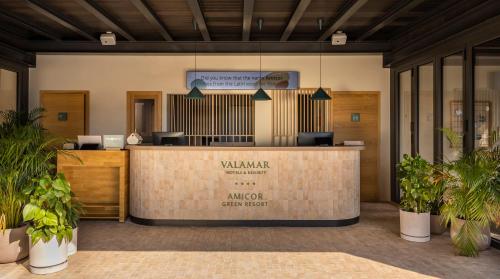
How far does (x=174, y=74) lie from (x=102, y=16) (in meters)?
2.53

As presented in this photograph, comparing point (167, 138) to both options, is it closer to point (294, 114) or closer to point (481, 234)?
point (294, 114)

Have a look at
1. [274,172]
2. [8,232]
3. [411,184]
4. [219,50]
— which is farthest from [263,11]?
[8,232]

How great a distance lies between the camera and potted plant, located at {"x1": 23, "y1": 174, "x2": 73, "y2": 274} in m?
3.89

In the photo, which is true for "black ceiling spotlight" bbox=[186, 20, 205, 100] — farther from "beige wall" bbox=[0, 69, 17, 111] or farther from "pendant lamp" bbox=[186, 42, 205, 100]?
"beige wall" bbox=[0, 69, 17, 111]

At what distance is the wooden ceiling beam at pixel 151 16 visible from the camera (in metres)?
5.61

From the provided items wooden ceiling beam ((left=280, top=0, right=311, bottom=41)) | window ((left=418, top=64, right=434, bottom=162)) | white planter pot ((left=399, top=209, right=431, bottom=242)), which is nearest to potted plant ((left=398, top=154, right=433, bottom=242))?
white planter pot ((left=399, top=209, right=431, bottom=242))

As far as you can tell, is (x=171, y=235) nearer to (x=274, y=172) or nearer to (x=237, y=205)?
(x=237, y=205)

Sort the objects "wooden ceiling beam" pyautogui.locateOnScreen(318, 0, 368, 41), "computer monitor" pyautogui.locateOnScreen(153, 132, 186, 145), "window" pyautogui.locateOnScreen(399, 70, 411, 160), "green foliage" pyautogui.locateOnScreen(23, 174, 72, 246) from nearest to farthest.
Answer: "green foliage" pyautogui.locateOnScreen(23, 174, 72, 246), "wooden ceiling beam" pyautogui.locateOnScreen(318, 0, 368, 41), "computer monitor" pyautogui.locateOnScreen(153, 132, 186, 145), "window" pyautogui.locateOnScreen(399, 70, 411, 160)

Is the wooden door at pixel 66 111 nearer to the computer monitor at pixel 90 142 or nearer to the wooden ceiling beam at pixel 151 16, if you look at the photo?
the computer monitor at pixel 90 142

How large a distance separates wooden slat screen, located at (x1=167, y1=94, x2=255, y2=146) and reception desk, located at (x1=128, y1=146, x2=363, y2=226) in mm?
2860

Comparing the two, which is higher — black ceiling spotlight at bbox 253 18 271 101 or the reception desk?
black ceiling spotlight at bbox 253 18 271 101

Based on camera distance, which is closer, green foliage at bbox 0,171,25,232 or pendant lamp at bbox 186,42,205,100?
green foliage at bbox 0,171,25,232

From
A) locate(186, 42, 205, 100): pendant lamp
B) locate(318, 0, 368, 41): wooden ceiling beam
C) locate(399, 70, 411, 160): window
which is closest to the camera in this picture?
locate(318, 0, 368, 41): wooden ceiling beam

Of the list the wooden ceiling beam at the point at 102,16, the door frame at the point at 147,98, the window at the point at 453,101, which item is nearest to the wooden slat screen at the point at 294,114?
the door frame at the point at 147,98
